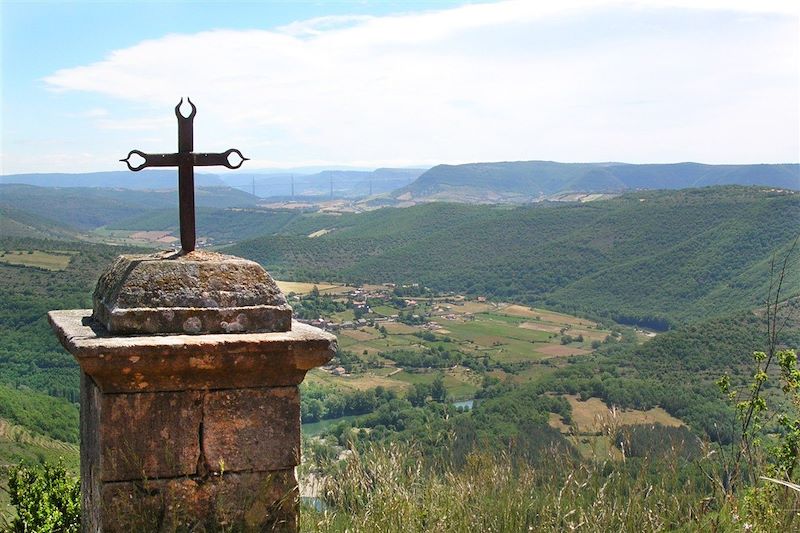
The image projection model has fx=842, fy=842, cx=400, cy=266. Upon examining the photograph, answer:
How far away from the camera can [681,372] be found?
37.2m

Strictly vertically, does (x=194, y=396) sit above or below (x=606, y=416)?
above

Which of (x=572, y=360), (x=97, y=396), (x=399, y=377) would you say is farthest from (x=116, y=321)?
(x=572, y=360)

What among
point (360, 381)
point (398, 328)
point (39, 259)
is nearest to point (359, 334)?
point (398, 328)

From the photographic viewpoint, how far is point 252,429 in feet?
8.50

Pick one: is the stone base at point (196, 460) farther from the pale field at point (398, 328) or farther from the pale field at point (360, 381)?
the pale field at point (398, 328)

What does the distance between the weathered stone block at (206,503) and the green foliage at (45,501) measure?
1.08 m

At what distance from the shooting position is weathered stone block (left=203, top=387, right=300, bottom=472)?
2.55 m

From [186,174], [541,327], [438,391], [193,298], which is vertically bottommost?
[541,327]

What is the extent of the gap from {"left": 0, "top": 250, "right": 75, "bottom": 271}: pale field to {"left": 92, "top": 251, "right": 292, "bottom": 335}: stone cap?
149 ft

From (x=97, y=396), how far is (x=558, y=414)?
26556mm

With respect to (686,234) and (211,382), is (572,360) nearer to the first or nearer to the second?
(686,234)

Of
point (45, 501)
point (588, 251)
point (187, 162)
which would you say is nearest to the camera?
point (187, 162)

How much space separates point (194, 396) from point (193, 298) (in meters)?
0.31

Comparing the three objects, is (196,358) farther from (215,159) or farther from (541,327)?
(541,327)
